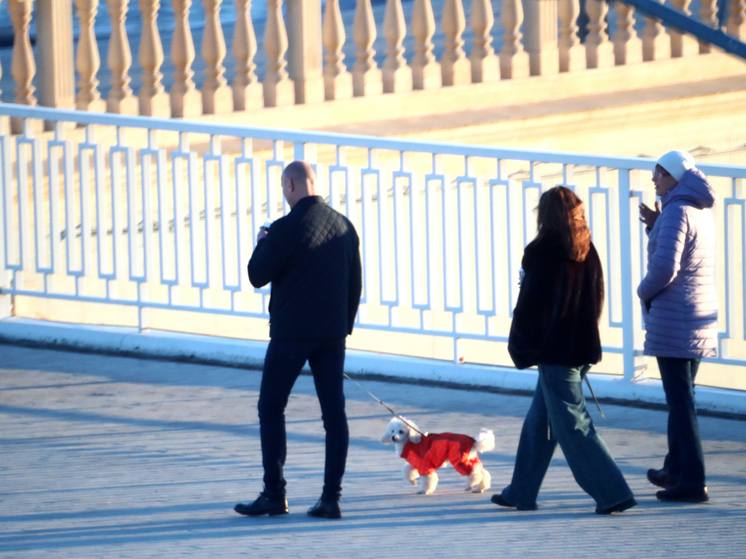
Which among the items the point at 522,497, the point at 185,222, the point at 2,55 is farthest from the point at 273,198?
the point at 2,55

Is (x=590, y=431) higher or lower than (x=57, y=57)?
lower

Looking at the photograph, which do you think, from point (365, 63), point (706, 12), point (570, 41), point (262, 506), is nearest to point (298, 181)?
A: point (262, 506)

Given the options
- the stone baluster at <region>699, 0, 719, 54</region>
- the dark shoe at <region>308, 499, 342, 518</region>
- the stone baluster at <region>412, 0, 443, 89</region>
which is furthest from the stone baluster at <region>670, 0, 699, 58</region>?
the dark shoe at <region>308, 499, 342, 518</region>

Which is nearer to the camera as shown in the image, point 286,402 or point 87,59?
point 286,402

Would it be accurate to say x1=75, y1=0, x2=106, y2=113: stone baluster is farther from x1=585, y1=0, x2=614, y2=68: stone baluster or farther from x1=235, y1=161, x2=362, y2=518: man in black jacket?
x1=585, y1=0, x2=614, y2=68: stone baluster

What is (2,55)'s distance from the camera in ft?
70.3

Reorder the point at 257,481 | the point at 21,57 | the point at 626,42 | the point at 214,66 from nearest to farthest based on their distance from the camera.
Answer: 1. the point at 257,481
2. the point at 21,57
3. the point at 214,66
4. the point at 626,42

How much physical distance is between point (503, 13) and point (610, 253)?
401 cm

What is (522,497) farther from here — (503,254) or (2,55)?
(2,55)

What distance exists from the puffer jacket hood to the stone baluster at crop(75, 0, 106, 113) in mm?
4781

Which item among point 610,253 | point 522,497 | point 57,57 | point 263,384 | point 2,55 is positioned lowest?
point 522,497

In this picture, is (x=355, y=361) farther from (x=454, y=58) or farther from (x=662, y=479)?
(x=454, y=58)

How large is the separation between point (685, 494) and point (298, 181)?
7.21 ft

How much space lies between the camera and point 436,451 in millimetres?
5836
